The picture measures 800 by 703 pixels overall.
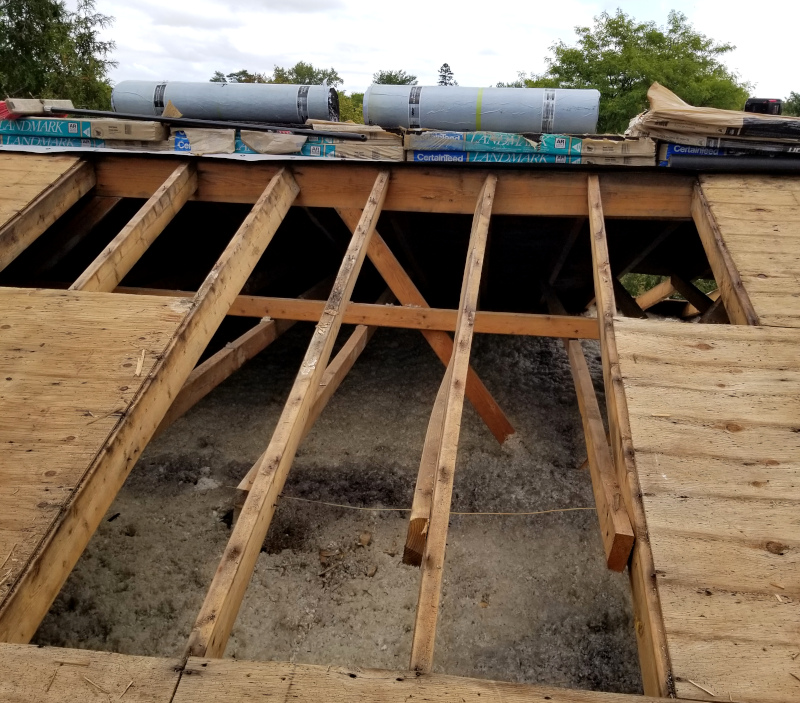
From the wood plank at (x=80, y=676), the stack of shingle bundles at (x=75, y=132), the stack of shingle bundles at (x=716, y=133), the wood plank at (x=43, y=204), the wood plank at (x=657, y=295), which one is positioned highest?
the stack of shingle bundles at (x=716, y=133)

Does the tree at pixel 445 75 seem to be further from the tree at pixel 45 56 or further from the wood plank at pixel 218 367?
the wood plank at pixel 218 367

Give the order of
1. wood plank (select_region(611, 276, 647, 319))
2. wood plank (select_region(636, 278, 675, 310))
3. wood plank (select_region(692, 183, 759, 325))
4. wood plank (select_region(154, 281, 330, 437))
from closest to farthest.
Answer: wood plank (select_region(692, 183, 759, 325))
wood plank (select_region(154, 281, 330, 437))
wood plank (select_region(611, 276, 647, 319))
wood plank (select_region(636, 278, 675, 310))

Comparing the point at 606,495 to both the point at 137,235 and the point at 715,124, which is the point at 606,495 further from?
the point at 137,235

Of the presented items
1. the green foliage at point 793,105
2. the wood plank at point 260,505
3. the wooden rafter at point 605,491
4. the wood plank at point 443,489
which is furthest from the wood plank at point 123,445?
the green foliage at point 793,105

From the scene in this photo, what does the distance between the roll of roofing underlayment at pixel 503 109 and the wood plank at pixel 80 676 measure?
3735 millimetres

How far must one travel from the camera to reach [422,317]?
4.17m

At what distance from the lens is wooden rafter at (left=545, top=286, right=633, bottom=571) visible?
1858 millimetres

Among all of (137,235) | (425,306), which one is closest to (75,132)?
(137,235)

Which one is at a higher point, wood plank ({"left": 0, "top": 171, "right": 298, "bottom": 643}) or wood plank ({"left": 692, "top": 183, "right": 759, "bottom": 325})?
wood plank ({"left": 692, "top": 183, "right": 759, "bottom": 325})

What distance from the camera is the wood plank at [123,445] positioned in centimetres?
166

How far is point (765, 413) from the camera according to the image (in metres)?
2.18

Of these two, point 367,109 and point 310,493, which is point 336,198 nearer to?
point 367,109

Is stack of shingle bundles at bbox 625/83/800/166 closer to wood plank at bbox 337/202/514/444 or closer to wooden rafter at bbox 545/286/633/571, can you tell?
wooden rafter at bbox 545/286/633/571

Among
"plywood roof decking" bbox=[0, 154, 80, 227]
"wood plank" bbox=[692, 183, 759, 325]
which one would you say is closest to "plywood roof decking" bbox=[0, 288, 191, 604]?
"plywood roof decking" bbox=[0, 154, 80, 227]
